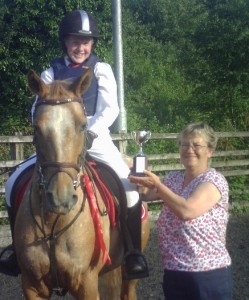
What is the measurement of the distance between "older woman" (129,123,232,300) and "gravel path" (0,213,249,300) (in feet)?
8.83

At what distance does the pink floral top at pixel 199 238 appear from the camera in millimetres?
3754

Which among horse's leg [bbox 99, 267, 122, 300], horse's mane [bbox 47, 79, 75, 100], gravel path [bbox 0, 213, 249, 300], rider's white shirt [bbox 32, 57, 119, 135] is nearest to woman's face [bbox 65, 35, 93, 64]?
rider's white shirt [bbox 32, 57, 119, 135]

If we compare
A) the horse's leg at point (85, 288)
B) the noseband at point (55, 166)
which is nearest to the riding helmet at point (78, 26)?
the noseband at point (55, 166)

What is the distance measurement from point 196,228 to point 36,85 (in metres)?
1.51

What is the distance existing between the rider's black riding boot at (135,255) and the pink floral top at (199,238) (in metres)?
0.95

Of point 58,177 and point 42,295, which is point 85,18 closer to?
point 58,177

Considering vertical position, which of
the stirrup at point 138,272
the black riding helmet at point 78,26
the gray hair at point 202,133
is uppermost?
the black riding helmet at point 78,26

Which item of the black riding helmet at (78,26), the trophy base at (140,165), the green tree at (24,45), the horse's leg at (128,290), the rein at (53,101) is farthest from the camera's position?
the green tree at (24,45)

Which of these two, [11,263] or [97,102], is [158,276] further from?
[97,102]

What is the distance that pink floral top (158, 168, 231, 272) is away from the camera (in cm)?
375

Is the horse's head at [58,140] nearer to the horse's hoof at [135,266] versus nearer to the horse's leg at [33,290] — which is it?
the horse's leg at [33,290]

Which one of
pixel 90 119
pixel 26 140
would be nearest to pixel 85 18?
pixel 90 119

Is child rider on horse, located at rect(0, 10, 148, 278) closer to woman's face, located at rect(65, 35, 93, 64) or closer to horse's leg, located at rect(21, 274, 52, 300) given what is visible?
woman's face, located at rect(65, 35, 93, 64)

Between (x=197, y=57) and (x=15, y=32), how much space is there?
24.6 ft
